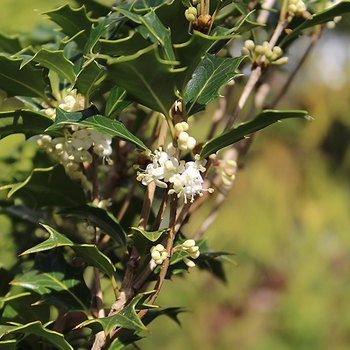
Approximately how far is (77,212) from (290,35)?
12.9 inches

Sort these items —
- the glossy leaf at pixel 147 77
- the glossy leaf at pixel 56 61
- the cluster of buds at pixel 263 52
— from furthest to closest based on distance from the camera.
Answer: the cluster of buds at pixel 263 52
the glossy leaf at pixel 56 61
the glossy leaf at pixel 147 77

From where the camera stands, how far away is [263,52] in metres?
0.63

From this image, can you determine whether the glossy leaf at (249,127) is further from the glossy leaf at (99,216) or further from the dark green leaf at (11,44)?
the dark green leaf at (11,44)

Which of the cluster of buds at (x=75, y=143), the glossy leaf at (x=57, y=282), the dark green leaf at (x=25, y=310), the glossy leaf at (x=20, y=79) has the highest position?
the glossy leaf at (x=20, y=79)

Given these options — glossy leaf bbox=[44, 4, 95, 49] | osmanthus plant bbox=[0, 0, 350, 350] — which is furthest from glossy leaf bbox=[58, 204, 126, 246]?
glossy leaf bbox=[44, 4, 95, 49]

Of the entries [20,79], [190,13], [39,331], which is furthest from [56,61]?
[39,331]

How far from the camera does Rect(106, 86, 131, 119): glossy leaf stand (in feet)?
1.75

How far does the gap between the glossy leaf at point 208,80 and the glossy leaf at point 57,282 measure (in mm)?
231

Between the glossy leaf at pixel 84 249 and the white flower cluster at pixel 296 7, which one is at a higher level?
the white flower cluster at pixel 296 7

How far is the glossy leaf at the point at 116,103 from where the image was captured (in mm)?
532

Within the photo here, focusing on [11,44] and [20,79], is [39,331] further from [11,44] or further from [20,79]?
[11,44]

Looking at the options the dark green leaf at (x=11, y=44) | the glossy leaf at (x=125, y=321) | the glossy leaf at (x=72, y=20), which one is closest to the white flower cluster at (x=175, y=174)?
the glossy leaf at (x=125, y=321)

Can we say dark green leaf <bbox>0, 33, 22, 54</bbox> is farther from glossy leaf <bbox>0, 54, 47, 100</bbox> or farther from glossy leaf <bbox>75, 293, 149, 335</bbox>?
glossy leaf <bbox>75, 293, 149, 335</bbox>

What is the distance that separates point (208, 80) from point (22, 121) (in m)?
0.20
